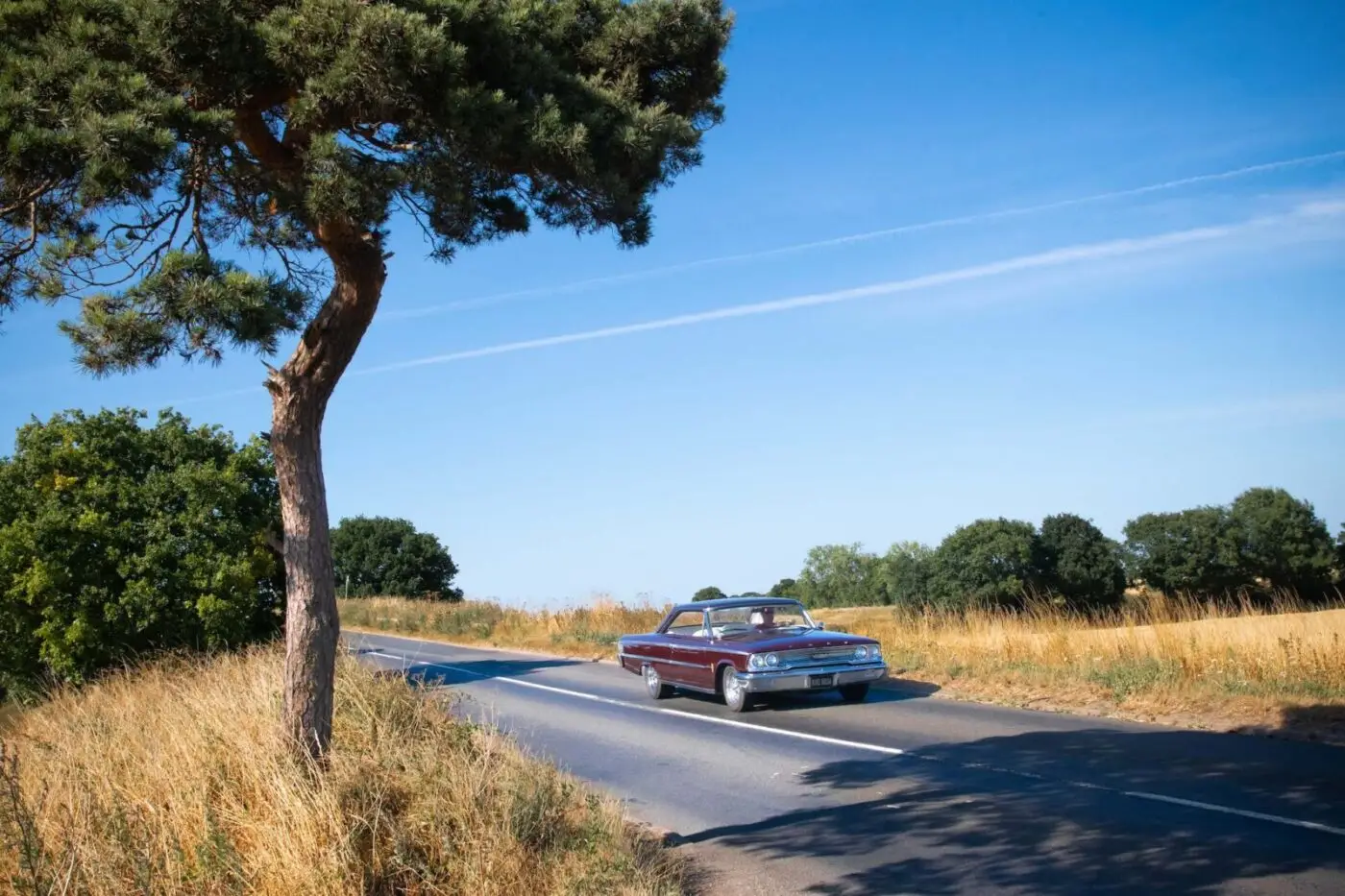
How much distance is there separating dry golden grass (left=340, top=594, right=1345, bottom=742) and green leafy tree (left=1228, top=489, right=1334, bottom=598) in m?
57.3

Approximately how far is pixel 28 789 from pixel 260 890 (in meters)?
2.69

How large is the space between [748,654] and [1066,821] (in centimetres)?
658

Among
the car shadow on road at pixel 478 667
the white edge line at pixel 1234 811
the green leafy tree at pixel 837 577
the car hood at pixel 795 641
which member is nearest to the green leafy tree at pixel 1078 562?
the green leafy tree at pixel 837 577

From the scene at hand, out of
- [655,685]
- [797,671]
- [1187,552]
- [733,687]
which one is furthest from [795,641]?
[1187,552]

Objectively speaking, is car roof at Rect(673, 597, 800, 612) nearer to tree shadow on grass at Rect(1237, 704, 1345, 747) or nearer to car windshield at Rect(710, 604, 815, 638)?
car windshield at Rect(710, 604, 815, 638)

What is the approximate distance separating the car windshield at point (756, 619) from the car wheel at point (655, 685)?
132cm

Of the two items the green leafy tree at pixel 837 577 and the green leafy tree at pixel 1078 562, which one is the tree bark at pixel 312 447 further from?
the green leafy tree at pixel 837 577

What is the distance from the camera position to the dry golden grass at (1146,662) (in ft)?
37.0

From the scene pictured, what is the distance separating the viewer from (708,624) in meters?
15.4

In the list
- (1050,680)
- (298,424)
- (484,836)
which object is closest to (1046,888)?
(484,836)

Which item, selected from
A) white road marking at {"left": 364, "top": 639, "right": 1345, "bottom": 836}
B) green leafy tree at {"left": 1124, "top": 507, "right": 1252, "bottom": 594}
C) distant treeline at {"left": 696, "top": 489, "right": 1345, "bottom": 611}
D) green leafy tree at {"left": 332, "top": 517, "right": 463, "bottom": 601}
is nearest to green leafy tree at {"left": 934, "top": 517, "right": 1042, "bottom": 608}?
distant treeline at {"left": 696, "top": 489, "right": 1345, "bottom": 611}

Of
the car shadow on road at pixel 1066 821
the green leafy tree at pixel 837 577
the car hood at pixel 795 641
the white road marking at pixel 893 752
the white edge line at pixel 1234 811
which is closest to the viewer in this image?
the car shadow on road at pixel 1066 821

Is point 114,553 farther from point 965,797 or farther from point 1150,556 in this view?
point 1150,556

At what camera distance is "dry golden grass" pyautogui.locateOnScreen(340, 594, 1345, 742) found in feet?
37.0
